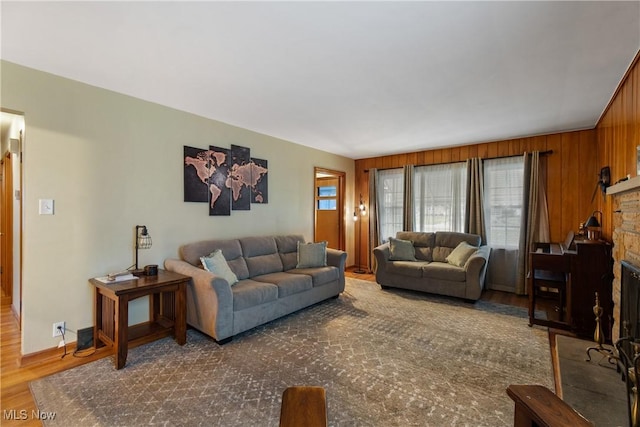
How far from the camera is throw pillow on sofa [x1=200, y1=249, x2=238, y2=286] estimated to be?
9.96ft

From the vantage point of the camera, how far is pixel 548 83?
A: 8.71ft

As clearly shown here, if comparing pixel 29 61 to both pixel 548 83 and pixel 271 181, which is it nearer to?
pixel 271 181

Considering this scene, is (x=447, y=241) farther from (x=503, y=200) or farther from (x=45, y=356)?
(x=45, y=356)

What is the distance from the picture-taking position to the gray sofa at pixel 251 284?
8.97 feet

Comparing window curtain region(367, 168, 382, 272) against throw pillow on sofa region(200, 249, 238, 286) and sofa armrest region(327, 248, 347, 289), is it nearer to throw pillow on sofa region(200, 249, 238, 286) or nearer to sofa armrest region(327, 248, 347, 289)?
sofa armrest region(327, 248, 347, 289)

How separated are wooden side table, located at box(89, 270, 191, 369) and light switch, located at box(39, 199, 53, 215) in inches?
27.1

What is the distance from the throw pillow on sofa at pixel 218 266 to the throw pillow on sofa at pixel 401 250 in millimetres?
2667

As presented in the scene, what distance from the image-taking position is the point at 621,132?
2699mm

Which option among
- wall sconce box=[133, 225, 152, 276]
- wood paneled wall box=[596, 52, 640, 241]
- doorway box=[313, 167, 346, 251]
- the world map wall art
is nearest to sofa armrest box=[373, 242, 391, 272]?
doorway box=[313, 167, 346, 251]

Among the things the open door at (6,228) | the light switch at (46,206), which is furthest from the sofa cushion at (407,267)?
the open door at (6,228)

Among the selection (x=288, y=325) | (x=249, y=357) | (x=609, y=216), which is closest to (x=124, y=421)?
(x=249, y=357)

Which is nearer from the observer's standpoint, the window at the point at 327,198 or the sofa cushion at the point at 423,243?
the sofa cushion at the point at 423,243

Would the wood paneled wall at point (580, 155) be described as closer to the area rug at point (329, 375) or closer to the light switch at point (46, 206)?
the area rug at point (329, 375)

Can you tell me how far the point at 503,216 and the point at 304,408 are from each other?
483cm
